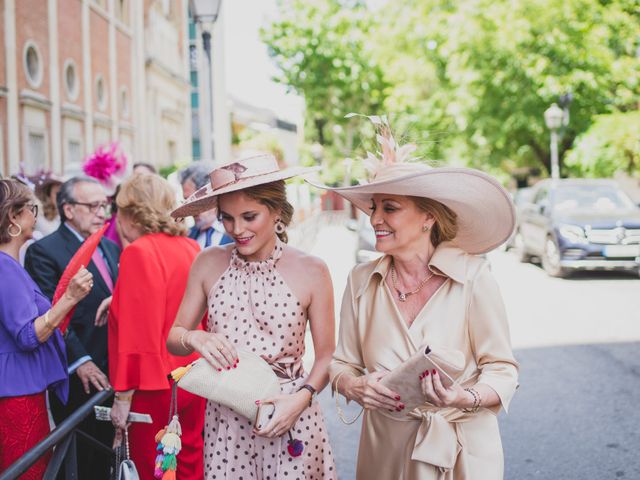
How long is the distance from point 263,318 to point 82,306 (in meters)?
1.87

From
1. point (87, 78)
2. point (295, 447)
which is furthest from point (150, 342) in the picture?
point (87, 78)

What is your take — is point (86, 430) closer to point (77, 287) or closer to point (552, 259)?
point (77, 287)

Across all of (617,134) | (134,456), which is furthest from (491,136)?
(134,456)

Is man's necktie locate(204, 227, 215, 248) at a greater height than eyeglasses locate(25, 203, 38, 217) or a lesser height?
lesser

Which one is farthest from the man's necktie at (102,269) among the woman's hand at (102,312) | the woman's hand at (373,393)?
the woman's hand at (373,393)

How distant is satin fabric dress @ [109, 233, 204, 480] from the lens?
3.29 metres

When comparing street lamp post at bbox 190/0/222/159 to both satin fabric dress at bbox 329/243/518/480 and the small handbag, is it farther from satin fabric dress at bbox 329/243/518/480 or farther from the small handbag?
satin fabric dress at bbox 329/243/518/480

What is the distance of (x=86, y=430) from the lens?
4023mm

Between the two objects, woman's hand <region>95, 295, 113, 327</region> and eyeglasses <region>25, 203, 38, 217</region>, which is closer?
eyeglasses <region>25, 203, 38, 217</region>

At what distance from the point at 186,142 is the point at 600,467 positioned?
1043 inches

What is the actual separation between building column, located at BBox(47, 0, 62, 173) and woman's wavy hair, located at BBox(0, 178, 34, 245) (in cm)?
1195

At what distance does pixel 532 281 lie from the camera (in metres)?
13.6

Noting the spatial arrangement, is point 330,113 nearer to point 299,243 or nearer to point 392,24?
point 392,24

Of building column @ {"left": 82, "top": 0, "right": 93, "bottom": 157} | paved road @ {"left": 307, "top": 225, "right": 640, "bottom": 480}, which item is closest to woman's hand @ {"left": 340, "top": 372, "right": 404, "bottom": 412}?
paved road @ {"left": 307, "top": 225, "right": 640, "bottom": 480}
